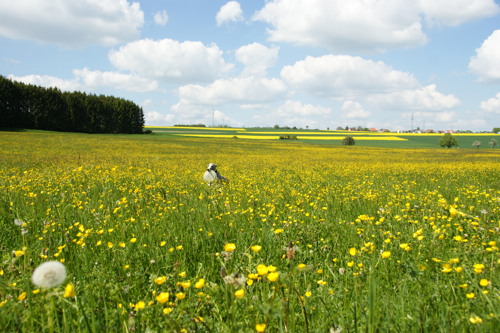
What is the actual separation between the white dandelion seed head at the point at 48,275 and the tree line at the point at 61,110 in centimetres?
7305

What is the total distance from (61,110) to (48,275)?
76704 mm

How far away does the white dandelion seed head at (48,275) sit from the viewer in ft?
3.34

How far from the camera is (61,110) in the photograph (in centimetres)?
6103

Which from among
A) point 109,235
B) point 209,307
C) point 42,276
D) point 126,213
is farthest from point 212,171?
point 42,276

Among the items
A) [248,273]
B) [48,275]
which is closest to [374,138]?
[248,273]

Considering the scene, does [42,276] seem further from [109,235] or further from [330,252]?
[330,252]

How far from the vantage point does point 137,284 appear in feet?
6.71

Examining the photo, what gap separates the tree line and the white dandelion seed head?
240 ft

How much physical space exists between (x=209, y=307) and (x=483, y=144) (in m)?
100

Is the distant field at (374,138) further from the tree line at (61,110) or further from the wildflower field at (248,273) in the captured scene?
the wildflower field at (248,273)

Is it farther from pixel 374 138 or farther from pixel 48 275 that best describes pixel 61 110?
pixel 374 138

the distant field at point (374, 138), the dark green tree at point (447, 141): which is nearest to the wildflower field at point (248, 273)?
the distant field at point (374, 138)

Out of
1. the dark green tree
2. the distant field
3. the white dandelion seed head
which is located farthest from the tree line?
the dark green tree

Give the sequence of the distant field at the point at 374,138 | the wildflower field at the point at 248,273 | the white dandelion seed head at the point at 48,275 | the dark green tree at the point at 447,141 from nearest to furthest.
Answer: the white dandelion seed head at the point at 48,275
the wildflower field at the point at 248,273
the dark green tree at the point at 447,141
the distant field at the point at 374,138
